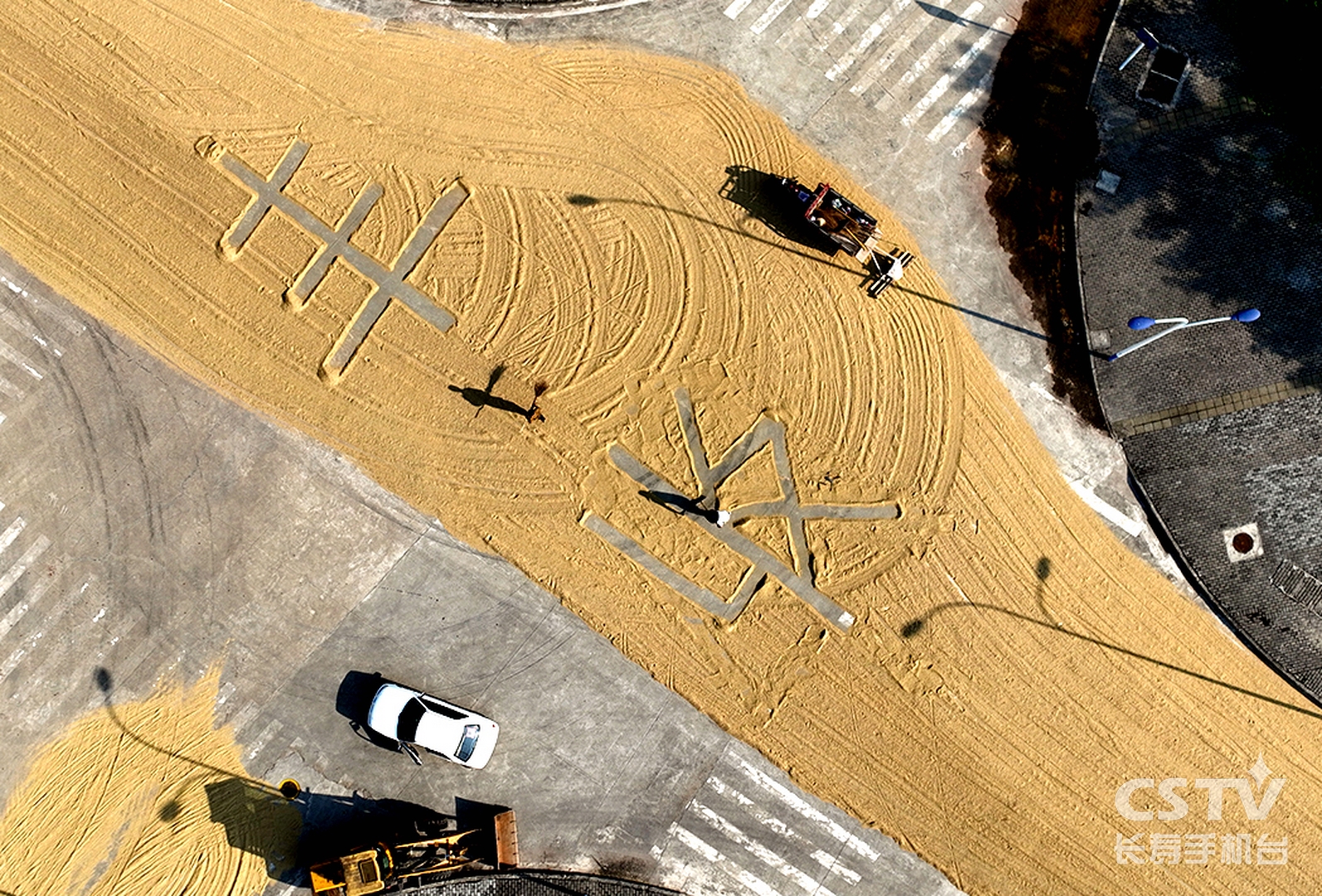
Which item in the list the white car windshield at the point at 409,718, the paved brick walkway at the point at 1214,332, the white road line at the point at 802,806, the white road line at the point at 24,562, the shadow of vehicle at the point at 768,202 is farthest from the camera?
the shadow of vehicle at the point at 768,202

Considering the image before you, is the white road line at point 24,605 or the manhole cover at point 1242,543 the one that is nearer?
the white road line at point 24,605

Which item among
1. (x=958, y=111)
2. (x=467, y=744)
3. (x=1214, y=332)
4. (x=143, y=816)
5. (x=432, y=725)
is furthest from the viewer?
(x=958, y=111)

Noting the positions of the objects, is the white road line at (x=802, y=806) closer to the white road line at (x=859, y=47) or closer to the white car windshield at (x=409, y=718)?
the white car windshield at (x=409, y=718)

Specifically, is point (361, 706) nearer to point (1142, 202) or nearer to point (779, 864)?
point (779, 864)

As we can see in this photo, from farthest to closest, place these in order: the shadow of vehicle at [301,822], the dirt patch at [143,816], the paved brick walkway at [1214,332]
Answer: the paved brick walkway at [1214,332]
the shadow of vehicle at [301,822]
the dirt patch at [143,816]

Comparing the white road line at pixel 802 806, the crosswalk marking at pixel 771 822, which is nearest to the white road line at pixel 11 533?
the crosswalk marking at pixel 771 822

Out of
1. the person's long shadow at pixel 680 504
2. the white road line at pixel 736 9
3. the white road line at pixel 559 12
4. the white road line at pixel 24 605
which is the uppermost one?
the white road line at pixel 559 12

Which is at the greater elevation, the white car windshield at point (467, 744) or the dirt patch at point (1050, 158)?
the dirt patch at point (1050, 158)

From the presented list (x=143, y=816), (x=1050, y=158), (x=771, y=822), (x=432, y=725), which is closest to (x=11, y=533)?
(x=143, y=816)
